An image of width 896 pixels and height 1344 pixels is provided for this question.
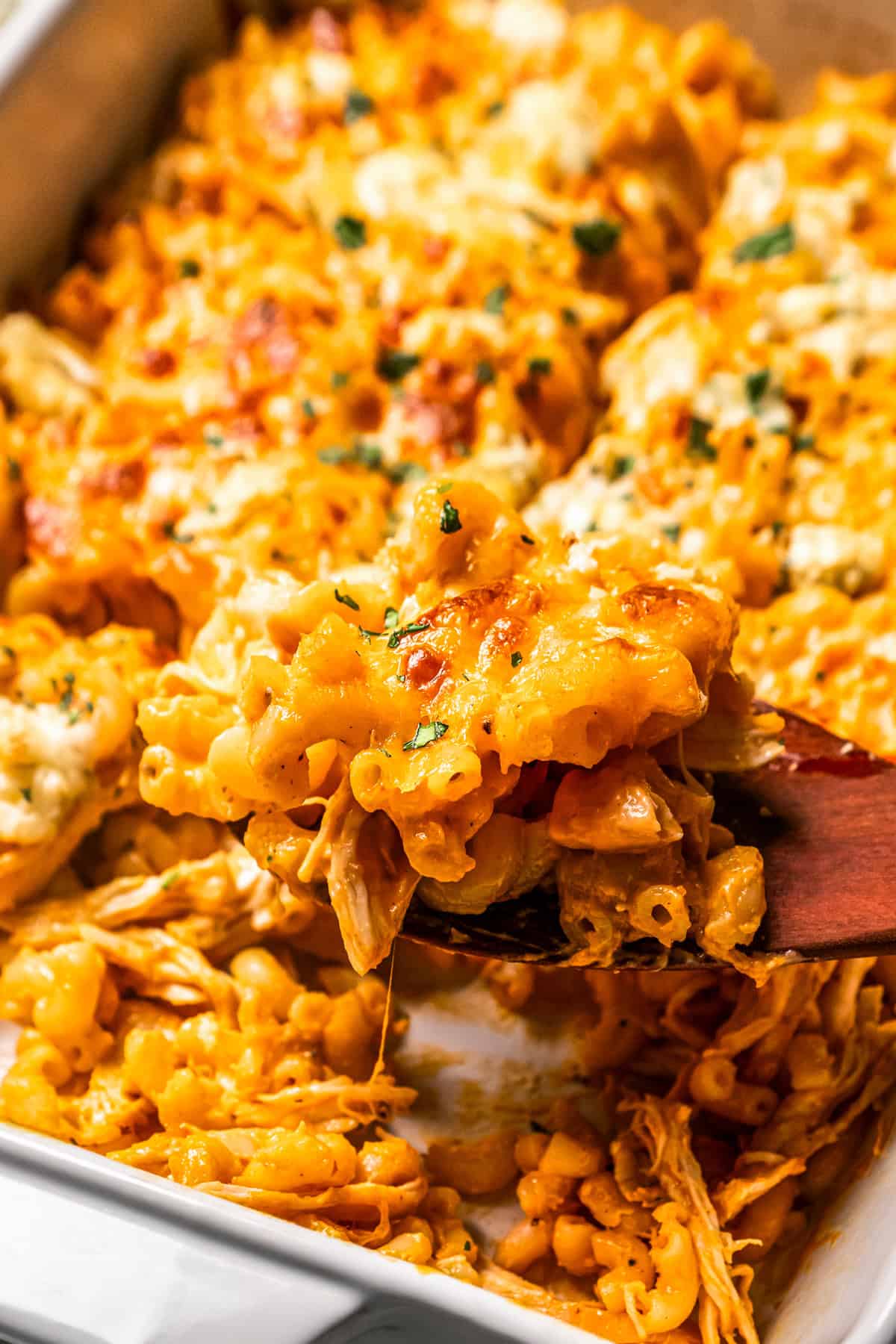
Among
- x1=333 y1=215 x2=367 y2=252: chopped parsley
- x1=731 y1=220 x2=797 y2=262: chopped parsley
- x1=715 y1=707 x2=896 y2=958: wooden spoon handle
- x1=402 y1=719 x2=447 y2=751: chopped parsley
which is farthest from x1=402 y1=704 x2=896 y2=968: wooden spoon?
x1=333 y1=215 x2=367 y2=252: chopped parsley

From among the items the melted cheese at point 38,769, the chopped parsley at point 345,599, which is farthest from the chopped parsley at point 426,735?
the melted cheese at point 38,769

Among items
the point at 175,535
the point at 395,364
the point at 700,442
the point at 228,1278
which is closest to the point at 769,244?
the point at 700,442

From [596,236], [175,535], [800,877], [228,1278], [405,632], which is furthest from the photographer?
[596,236]

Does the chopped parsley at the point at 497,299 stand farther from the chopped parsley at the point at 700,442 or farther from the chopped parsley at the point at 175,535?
the chopped parsley at the point at 175,535

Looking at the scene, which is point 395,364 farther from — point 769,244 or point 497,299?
point 769,244

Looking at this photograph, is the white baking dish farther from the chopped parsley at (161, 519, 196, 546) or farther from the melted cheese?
the chopped parsley at (161, 519, 196, 546)

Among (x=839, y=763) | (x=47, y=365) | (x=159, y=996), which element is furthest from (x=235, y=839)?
(x=47, y=365)
